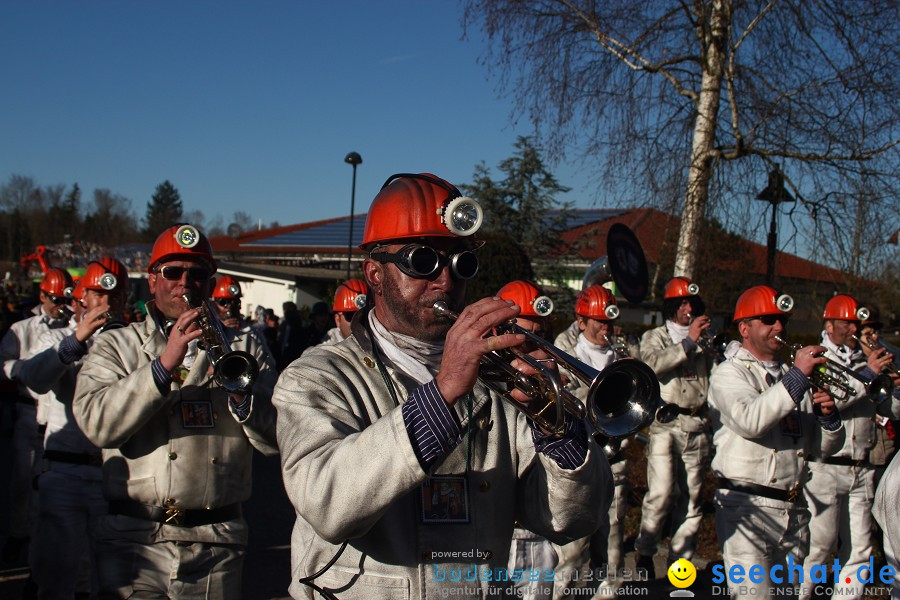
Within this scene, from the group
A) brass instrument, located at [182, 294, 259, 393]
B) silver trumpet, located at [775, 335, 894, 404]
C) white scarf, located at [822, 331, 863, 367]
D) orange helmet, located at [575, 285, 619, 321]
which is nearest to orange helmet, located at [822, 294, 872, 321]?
white scarf, located at [822, 331, 863, 367]

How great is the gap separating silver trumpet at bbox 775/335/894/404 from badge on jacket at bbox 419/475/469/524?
4.01 m

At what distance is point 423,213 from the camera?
259 cm

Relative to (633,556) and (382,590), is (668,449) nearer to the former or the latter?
(633,556)

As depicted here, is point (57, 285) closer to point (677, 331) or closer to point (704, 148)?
point (677, 331)

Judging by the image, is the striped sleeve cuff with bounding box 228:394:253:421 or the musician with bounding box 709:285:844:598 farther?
the musician with bounding box 709:285:844:598

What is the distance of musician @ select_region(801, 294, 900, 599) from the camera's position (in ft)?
20.8

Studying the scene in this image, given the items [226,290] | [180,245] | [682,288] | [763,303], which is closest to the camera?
[180,245]

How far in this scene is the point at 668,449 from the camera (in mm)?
8008

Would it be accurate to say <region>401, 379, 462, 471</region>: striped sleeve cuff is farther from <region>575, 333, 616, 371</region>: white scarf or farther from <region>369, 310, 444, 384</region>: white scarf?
<region>575, 333, 616, 371</region>: white scarf

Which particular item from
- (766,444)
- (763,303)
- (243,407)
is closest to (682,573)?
(766,444)

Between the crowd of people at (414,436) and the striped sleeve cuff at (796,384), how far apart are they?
1 cm

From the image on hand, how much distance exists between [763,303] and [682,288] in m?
3.05

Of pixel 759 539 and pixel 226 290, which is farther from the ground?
pixel 226 290

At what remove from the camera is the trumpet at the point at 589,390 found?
7.68ft
